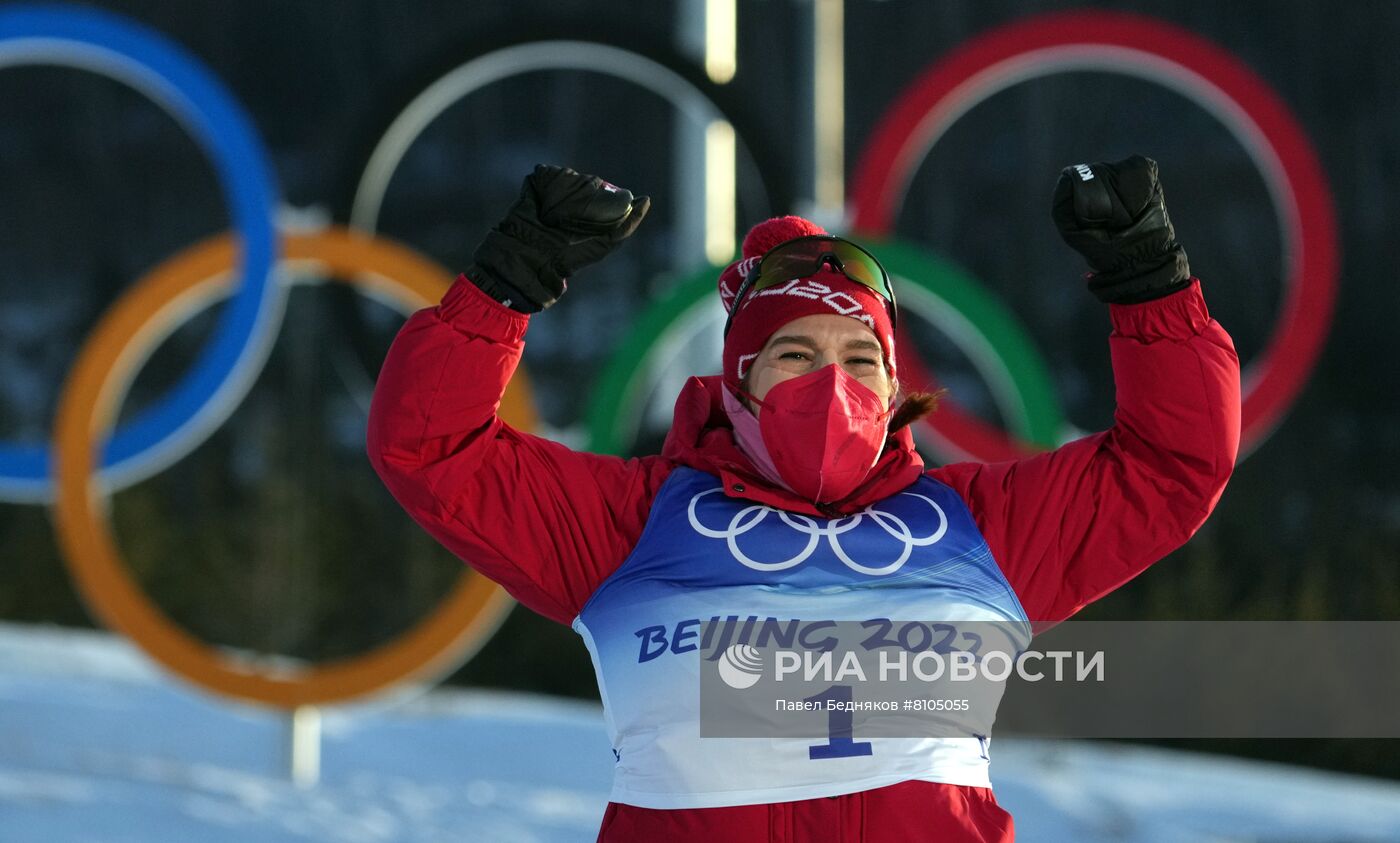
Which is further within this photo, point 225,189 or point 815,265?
point 225,189

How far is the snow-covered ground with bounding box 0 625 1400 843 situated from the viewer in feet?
17.0

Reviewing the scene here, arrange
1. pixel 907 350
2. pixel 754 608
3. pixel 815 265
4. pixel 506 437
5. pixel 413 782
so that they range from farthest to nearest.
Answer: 1. pixel 413 782
2. pixel 907 350
3. pixel 815 265
4. pixel 506 437
5. pixel 754 608

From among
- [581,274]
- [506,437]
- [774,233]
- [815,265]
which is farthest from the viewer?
[581,274]

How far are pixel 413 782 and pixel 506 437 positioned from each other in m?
3.85

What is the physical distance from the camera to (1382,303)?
7.44m

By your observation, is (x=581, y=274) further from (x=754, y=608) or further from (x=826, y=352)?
(x=754, y=608)

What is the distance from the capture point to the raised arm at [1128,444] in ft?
7.02

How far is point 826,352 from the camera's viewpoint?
2271mm

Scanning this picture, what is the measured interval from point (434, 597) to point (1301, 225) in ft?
14.8

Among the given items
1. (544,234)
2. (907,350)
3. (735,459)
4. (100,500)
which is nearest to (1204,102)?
(907,350)

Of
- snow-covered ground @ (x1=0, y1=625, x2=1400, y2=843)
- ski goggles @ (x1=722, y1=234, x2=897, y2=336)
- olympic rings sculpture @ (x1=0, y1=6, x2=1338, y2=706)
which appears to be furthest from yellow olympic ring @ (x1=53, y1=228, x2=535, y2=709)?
ski goggles @ (x1=722, y1=234, x2=897, y2=336)

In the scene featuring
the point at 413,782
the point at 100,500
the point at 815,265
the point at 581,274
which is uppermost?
the point at 581,274

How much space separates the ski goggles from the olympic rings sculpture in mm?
2637

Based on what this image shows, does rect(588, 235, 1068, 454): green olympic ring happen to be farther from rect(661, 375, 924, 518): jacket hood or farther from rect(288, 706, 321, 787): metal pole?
rect(661, 375, 924, 518): jacket hood
